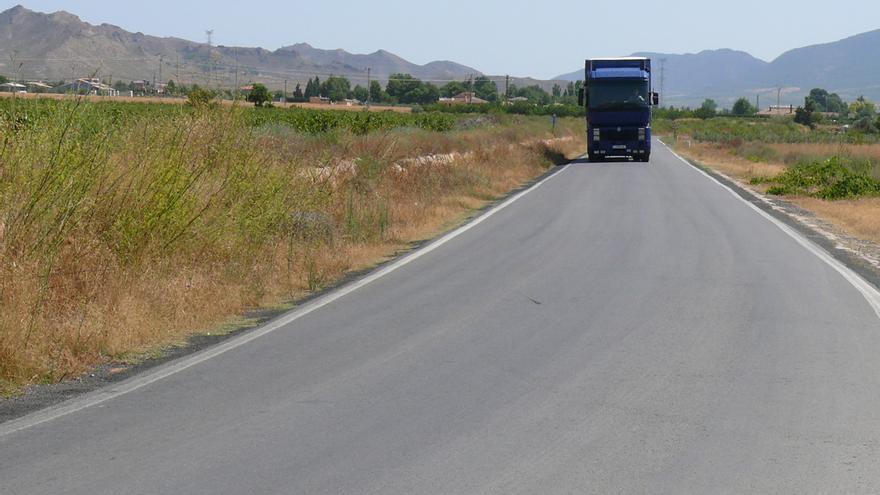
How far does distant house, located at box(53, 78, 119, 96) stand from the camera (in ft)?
41.5

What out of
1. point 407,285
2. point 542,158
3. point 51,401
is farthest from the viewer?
point 542,158

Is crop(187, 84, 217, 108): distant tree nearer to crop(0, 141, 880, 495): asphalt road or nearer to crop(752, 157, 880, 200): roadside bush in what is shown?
crop(0, 141, 880, 495): asphalt road

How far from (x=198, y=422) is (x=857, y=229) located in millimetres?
17297

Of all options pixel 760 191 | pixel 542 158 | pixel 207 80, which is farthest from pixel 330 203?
pixel 542 158

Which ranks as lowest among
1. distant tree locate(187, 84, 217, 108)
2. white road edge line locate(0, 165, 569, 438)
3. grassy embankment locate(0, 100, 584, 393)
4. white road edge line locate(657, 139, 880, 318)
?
white road edge line locate(657, 139, 880, 318)

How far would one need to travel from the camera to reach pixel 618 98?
4372 cm

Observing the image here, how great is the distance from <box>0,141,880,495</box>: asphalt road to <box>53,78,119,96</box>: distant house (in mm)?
3799

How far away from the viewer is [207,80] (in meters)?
16.0

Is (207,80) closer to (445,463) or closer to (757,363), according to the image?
(757,363)

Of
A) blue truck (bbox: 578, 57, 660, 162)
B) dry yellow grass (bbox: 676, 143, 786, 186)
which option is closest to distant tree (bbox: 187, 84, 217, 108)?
dry yellow grass (bbox: 676, 143, 786, 186)

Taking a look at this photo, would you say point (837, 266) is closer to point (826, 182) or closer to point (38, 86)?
point (38, 86)

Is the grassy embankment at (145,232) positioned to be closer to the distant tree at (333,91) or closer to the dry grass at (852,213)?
the dry grass at (852,213)

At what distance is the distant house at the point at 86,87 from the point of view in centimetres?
1265

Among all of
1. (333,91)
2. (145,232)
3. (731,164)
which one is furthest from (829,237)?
(333,91)
